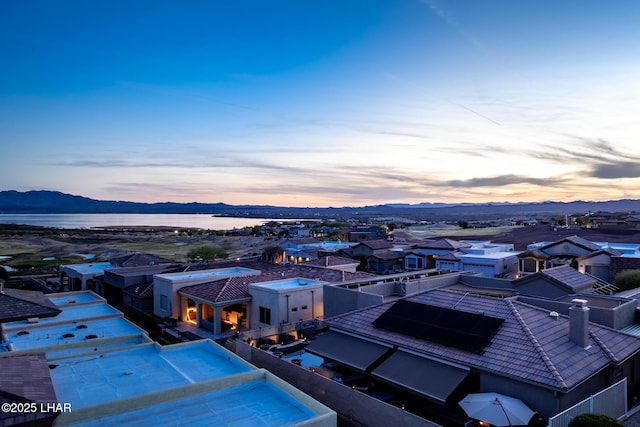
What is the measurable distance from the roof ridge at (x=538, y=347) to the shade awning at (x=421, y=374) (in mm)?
2221

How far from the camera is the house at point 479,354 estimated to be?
12789mm

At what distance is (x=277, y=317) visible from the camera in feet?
88.6

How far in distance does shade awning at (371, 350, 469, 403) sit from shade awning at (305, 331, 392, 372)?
2.50ft

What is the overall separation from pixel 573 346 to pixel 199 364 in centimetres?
1205

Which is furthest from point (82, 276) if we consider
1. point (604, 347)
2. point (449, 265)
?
point (604, 347)

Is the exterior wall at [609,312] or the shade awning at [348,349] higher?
the exterior wall at [609,312]

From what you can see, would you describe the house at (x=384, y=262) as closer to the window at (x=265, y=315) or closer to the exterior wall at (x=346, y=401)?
the window at (x=265, y=315)

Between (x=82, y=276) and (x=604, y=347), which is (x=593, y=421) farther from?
(x=82, y=276)

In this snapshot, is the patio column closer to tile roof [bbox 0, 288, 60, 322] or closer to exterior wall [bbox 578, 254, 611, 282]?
tile roof [bbox 0, 288, 60, 322]

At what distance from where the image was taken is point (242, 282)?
102 feet

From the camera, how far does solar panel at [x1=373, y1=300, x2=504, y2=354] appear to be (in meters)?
14.9

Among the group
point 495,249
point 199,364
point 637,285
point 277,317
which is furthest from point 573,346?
point 495,249

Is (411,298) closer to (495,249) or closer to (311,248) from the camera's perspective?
(495,249)

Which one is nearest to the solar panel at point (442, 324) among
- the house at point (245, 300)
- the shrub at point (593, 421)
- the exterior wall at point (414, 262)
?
the shrub at point (593, 421)
